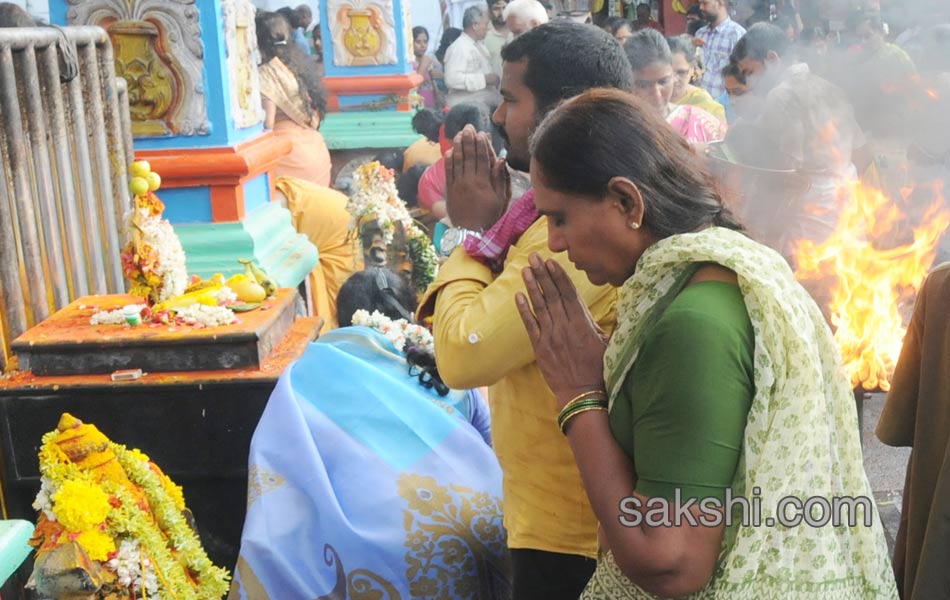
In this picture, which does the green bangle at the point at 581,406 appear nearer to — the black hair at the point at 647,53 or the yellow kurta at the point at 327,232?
the black hair at the point at 647,53

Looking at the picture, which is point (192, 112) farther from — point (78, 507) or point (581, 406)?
point (581, 406)

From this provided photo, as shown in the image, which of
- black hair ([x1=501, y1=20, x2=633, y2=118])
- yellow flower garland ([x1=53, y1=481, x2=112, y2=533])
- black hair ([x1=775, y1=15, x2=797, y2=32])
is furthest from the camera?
black hair ([x1=775, y1=15, x2=797, y2=32])

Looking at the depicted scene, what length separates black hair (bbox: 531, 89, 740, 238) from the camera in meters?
1.67

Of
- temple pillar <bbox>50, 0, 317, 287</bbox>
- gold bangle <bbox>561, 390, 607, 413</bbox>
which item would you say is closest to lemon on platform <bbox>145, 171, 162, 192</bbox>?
temple pillar <bbox>50, 0, 317, 287</bbox>

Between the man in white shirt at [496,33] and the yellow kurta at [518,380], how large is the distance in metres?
9.50

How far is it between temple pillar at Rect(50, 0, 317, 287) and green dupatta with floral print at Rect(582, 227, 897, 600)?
9.88 ft

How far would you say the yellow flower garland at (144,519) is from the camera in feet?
8.39

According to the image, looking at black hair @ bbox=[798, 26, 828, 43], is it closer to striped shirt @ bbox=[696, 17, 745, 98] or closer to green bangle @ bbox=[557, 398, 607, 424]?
striped shirt @ bbox=[696, 17, 745, 98]

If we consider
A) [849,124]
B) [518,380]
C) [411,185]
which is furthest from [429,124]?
[518,380]

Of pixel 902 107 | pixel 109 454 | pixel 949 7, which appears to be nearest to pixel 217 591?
pixel 109 454

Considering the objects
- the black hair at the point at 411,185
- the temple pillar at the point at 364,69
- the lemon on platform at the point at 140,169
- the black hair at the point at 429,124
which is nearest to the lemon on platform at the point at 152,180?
the lemon on platform at the point at 140,169

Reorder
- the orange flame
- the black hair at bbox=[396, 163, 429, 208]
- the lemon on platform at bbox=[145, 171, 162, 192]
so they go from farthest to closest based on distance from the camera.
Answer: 1. the black hair at bbox=[396, 163, 429, 208]
2. the orange flame
3. the lemon on platform at bbox=[145, 171, 162, 192]

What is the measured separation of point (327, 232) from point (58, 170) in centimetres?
231

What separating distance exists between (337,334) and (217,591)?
87 centimetres
